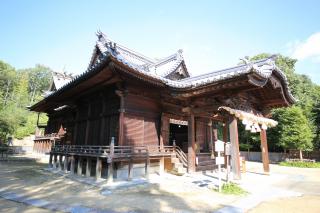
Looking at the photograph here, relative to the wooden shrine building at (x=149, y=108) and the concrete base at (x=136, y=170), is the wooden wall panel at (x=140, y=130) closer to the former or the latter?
the wooden shrine building at (x=149, y=108)

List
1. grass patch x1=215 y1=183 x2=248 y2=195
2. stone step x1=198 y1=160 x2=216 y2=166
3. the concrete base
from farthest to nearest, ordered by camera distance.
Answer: stone step x1=198 y1=160 x2=216 y2=166 < the concrete base < grass patch x1=215 y1=183 x2=248 y2=195

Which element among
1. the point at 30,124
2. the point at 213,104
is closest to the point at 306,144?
the point at 213,104

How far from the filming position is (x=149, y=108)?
44.3 feet

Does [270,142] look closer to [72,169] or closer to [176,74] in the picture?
[176,74]

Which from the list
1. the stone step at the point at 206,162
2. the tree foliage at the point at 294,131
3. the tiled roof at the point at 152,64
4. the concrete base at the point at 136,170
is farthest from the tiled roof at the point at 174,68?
the tree foliage at the point at 294,131

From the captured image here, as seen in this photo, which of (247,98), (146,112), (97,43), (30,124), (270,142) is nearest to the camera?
(247,98)

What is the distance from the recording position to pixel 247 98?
12.4 metres

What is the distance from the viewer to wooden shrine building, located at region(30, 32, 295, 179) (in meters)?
10.2

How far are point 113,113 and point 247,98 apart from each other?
25.2 ft

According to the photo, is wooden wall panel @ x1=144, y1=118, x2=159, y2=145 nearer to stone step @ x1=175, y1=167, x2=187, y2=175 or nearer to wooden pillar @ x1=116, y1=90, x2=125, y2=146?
wooden pillar @ x1=116, y1=90, x2=125, y2=146

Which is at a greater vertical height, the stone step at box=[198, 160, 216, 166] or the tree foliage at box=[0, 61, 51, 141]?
the tree foliage at box=[0, 61, 51, 141]

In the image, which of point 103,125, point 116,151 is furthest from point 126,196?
point 103,125

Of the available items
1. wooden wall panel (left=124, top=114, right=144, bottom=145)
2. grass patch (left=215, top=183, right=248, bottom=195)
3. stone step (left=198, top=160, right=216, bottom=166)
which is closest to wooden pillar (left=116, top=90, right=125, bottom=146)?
wooden wall panel (left=124, top=114, right=144, bottom=145)

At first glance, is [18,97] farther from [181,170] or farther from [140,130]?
[181,170]
